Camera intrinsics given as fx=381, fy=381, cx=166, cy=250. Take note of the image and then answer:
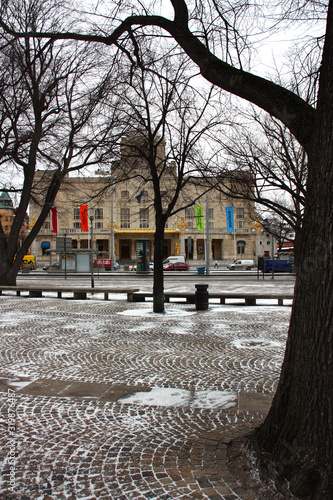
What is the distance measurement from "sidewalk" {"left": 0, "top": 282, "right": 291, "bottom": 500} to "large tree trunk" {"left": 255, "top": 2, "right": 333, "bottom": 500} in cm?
32

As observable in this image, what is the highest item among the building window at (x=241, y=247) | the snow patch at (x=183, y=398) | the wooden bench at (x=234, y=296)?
the building window at (x=241, y=247)

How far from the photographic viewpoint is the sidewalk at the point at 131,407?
292cm

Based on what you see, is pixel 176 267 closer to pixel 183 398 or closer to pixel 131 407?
pixel 183 398

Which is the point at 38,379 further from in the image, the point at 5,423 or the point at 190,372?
the point at 190,372

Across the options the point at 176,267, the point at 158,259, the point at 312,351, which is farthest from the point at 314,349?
the point at 176,267

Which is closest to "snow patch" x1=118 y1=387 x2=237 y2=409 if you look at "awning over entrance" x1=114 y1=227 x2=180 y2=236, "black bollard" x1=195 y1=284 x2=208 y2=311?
"black bollard" x1=195 y1=284 x2=208 y2=311

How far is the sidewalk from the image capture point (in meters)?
2.92

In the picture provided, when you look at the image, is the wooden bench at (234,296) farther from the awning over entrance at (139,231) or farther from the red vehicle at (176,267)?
the awning over entrance at (139,231)

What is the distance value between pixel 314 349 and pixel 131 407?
2.44 metres

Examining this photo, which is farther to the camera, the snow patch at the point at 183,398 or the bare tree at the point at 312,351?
the snow patch at the point at 183,398

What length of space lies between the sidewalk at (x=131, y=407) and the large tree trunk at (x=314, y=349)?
32 cm

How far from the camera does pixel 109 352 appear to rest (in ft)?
22.7

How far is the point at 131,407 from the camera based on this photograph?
439cm

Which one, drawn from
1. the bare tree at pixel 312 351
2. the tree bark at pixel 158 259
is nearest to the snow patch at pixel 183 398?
the bare tree at pixel 312 351
